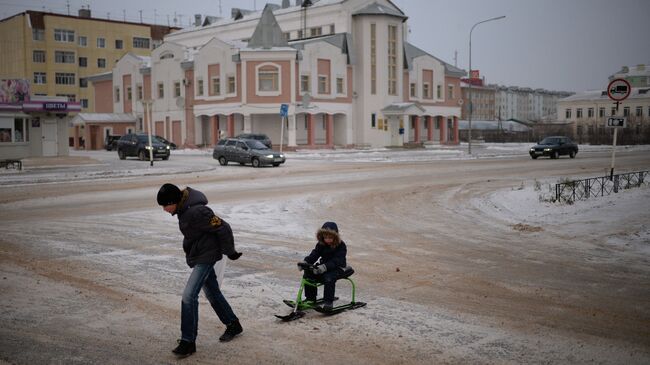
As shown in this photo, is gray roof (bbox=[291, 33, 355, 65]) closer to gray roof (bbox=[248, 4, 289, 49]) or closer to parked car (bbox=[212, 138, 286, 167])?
gray roof (bbox=[248, 4, 289, 49])

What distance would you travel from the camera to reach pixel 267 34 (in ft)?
188

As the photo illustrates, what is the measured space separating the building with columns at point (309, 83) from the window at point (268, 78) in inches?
3.6

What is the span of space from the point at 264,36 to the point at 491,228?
47.1 m

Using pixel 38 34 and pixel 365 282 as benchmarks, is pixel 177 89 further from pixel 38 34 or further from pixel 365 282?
pixel 365 282

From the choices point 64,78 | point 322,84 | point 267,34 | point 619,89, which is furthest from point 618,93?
point 64,78

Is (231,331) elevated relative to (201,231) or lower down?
lower down

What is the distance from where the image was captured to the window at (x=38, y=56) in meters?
87.4

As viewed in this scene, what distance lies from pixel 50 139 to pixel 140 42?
6111cm

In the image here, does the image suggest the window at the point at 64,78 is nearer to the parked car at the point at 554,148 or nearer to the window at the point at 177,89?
the window at the point at 177,89

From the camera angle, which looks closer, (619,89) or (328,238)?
(328,238)

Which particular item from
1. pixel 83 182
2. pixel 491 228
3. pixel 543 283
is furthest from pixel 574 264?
pixel 83 182

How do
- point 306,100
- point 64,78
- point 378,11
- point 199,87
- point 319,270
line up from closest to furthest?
1. point 319,270
2. point 306,100
3. point 378,11
4. point 199,87
5. point 64,78

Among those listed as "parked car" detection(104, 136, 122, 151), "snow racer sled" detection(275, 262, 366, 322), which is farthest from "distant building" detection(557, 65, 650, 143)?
"snow racer sled" detection(275, 262, 366, 322)

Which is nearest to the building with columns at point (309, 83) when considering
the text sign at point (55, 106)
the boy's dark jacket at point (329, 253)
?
the text sign at point (55, 106)
